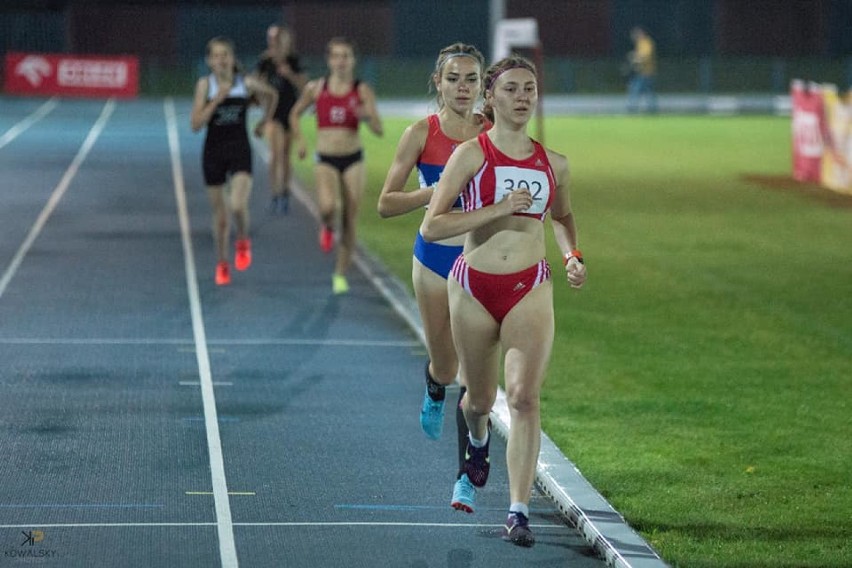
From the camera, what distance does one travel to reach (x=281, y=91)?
72.1 feet

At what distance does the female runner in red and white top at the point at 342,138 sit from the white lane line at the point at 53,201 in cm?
314

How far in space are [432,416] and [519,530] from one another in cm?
164

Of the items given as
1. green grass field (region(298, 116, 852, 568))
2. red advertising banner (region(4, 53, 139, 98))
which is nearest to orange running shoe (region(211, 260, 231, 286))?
green grass field (region(298, 116, 852, 568))

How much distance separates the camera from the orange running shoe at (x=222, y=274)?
1564 centimetres

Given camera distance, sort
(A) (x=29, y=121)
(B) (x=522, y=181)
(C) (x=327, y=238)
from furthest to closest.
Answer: (A) (x=29, y=121)
(C) (x=327, y=238)
(B) (x=522, y=181)

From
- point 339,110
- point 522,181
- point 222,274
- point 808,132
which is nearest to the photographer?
point 522,181

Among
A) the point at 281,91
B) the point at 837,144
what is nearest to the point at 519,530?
the point at 281,91

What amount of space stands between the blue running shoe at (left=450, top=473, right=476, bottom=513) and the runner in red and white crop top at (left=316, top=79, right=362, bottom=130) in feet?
25.6

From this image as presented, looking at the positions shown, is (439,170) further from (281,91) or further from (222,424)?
(281,91)

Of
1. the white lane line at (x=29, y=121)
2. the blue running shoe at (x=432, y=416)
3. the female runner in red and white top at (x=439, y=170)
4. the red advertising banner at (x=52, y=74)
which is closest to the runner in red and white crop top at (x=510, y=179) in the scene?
the female runner in red and white top at (x=439, y=170)

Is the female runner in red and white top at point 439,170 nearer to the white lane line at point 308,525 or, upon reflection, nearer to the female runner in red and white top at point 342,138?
the white lane line at point 308,525

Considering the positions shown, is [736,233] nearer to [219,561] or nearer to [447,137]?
[447,137]

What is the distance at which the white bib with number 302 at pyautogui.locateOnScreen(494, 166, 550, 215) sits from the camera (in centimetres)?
721

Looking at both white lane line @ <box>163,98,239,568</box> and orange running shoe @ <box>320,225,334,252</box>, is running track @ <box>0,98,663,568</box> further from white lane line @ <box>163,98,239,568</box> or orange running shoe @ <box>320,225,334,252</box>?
orange running shoe @ <box>320,225,334,252</box>
